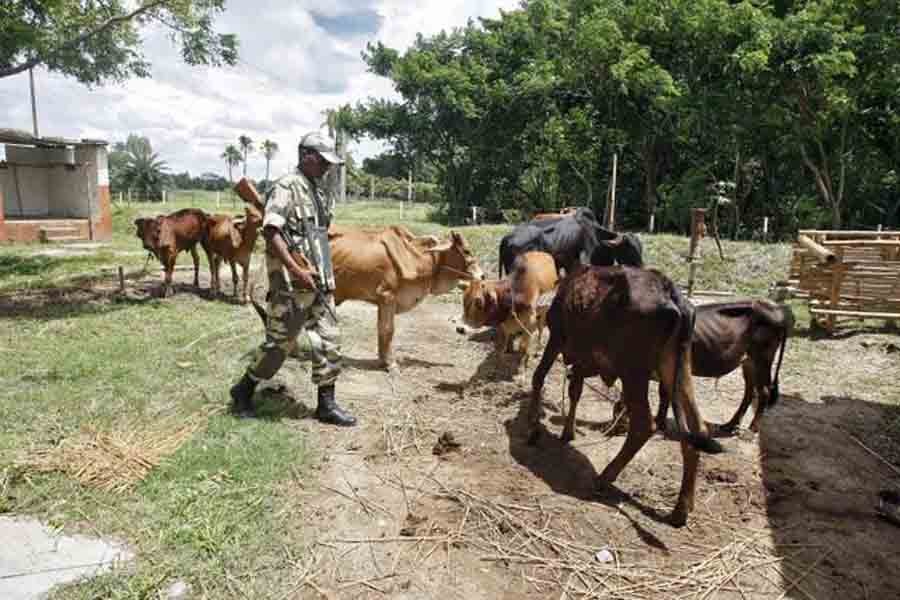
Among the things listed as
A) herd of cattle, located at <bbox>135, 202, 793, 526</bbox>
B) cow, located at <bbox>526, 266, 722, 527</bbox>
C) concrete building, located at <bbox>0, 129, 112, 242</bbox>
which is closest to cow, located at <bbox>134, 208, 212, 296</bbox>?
herd of cattle, located at <bbox>135, 202, 793, 526</bbox>

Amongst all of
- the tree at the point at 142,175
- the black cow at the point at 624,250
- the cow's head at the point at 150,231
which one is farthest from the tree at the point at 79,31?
the tree at the point at 142,175

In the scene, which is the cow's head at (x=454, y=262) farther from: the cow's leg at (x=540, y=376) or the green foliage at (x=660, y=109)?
the green foliage at (x=660, y=109)

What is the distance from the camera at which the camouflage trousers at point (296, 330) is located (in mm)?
4695

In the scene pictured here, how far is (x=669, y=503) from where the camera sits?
400 cm

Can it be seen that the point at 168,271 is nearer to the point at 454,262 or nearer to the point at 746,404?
the point at 454,262

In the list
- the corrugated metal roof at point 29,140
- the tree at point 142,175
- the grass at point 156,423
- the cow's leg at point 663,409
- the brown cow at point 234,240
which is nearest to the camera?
the grass at point 156,423

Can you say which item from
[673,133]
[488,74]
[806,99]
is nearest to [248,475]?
[806,99]

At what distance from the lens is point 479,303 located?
5.75m

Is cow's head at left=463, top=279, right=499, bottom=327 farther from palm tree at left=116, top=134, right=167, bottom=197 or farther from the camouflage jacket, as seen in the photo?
palm tree at left=116, top=134, right=167, bottom=197

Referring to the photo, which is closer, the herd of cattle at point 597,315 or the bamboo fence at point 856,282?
the herd of cattle at point 597,315

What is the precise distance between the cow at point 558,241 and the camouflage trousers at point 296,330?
361 cm

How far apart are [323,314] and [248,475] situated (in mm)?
1402

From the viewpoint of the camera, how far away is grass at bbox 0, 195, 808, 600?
3101 mm

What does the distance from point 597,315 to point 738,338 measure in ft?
4.73
